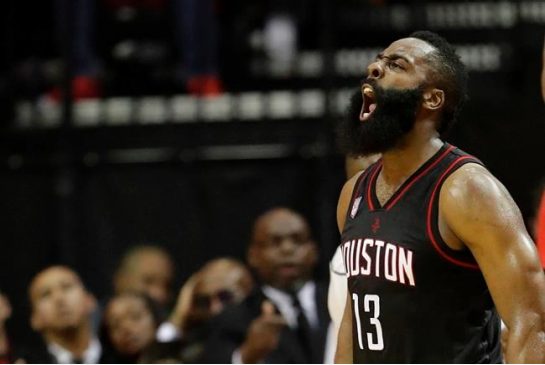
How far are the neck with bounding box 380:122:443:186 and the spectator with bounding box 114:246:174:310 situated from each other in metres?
3.81

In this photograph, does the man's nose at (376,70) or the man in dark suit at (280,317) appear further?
the man in dark suit at (280,317)

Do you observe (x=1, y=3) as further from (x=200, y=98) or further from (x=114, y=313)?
(x=114, y=313)

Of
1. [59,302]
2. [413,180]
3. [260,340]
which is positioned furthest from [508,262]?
[59,302]

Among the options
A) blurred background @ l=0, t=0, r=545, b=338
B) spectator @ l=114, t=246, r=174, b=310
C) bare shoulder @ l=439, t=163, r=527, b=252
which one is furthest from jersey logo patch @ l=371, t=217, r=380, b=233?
spectator @ l=114, t=246, r=174, b=310

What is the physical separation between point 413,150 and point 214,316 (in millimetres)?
2950

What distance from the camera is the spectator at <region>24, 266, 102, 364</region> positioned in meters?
6.50

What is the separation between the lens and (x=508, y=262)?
3297 mm

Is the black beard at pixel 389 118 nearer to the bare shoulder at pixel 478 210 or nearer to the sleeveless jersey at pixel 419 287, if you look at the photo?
the sleeveless jersey at pixel 419 287

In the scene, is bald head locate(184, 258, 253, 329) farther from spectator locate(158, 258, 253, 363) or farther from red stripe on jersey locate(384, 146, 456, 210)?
red stripe on jersey locate(384, 146, 456, 210)

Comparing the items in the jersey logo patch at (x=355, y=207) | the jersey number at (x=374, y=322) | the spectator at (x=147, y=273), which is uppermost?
the jersey logo patch at (x=355, y=207)

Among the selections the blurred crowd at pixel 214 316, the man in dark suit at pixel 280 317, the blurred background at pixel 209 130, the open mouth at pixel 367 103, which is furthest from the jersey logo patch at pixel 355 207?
the blurred background at pixel 209 130

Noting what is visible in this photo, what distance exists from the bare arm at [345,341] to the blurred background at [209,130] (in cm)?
337

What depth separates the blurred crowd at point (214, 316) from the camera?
6215 millimetres

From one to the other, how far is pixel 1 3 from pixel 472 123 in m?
4.01
